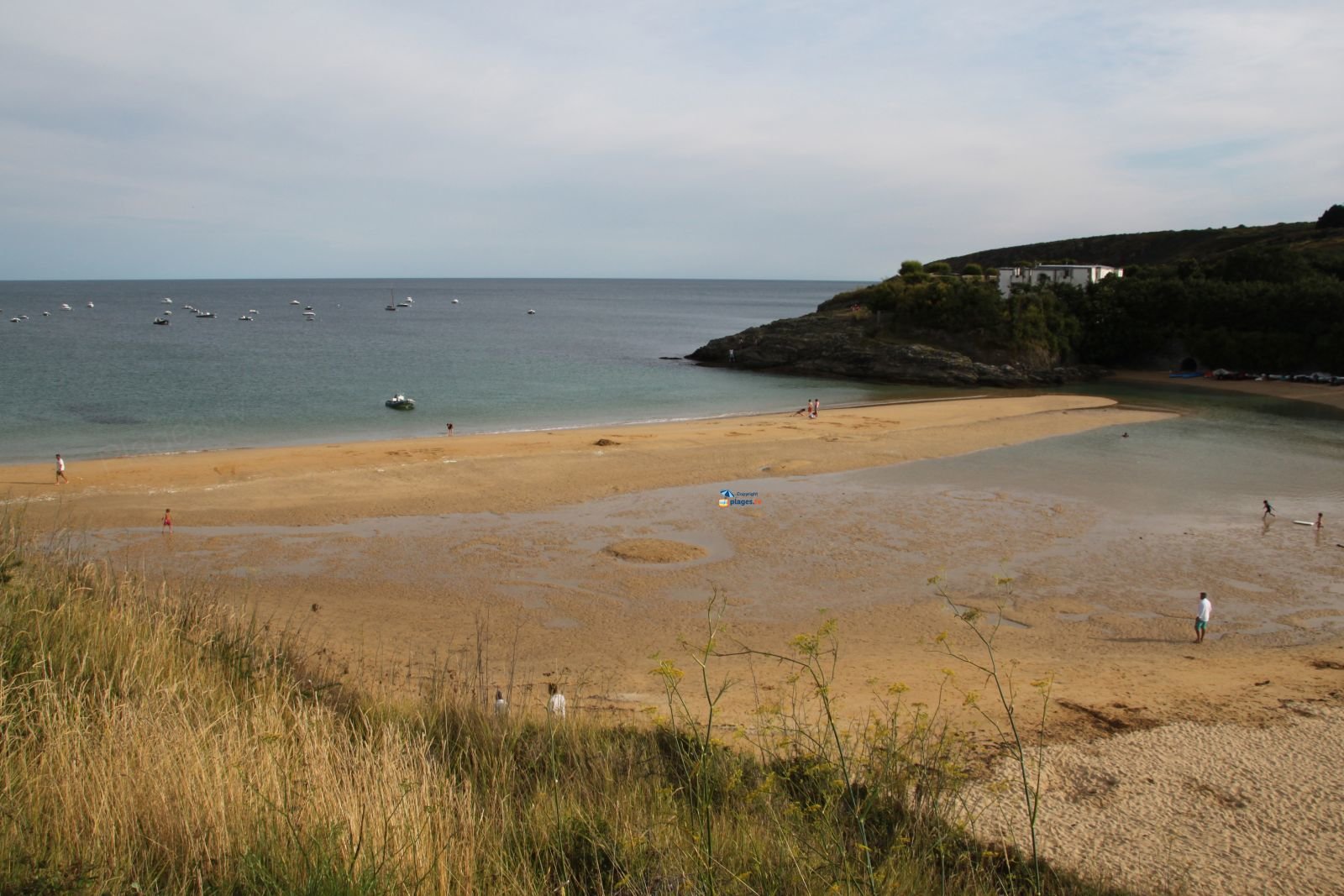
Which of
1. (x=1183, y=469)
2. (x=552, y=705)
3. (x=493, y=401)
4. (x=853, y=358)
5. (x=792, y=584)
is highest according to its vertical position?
(x=853, y=358)

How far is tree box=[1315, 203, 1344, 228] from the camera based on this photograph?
88562 mm

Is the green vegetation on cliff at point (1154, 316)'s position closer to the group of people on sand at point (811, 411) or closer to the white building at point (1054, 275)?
the white building at point (1054, 275)

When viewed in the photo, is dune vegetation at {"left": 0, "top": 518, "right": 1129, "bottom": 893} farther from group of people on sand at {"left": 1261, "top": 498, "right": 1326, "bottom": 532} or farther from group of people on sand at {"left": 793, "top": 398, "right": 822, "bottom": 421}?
group of people on sand at {"left": 793, "top": 398, "right": 822, "bottom": 421}

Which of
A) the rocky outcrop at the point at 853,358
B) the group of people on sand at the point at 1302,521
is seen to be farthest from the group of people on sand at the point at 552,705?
the rocky outcrop at the point at 853,358

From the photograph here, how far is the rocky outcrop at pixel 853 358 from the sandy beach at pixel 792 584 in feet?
92.4

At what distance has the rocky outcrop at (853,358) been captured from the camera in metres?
55.3

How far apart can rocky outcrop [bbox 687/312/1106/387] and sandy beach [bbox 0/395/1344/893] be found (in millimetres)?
28174

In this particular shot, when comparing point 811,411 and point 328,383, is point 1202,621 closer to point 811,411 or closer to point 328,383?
point 811,411

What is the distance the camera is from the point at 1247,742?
34.7ft

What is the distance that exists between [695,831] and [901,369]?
54056 millimetres

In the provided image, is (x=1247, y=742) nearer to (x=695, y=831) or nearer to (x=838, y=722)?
(x=838, y=722)

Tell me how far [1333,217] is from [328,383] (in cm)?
9518

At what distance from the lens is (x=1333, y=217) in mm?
89312

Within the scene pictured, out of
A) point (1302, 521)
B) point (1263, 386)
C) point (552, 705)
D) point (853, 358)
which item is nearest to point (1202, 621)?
point (1302, 521)
